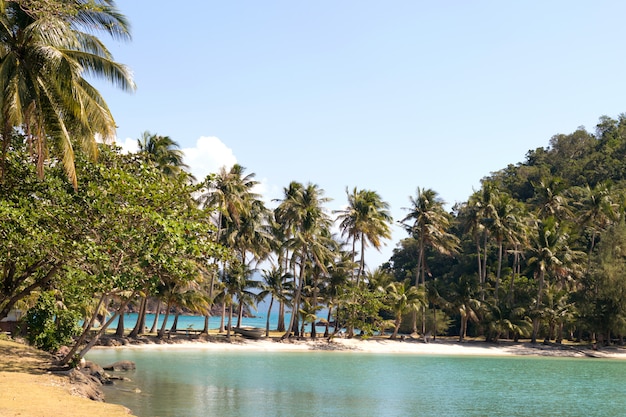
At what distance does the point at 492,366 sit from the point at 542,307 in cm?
2026

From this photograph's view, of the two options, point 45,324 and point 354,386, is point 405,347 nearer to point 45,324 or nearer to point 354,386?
point 354,386

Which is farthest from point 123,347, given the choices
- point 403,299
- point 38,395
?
point 38,395

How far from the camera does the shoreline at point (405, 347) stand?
5225cm

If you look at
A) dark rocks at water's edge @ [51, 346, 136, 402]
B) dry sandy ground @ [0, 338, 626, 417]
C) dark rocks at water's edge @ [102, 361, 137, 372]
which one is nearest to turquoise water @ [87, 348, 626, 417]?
dark rocks at water's edge @ [102, 361, 137, 372]

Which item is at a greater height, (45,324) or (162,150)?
(162,150)

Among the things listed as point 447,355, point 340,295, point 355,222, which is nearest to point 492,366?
point 447,355

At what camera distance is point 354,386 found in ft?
99.0

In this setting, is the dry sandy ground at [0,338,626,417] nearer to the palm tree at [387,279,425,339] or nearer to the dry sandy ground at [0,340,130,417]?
the dry sandy ground at [0,340,130,417]

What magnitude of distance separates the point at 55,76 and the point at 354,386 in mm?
20541

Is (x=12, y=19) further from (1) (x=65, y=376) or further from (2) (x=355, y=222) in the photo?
(2) (x=355, y=222)

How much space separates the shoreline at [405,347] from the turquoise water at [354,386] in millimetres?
3917

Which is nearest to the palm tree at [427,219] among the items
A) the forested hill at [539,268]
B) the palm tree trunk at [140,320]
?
the forested hill at [539,268]

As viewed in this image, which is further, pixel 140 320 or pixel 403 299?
pixel 403 299

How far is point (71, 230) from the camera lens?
66.5 ft
